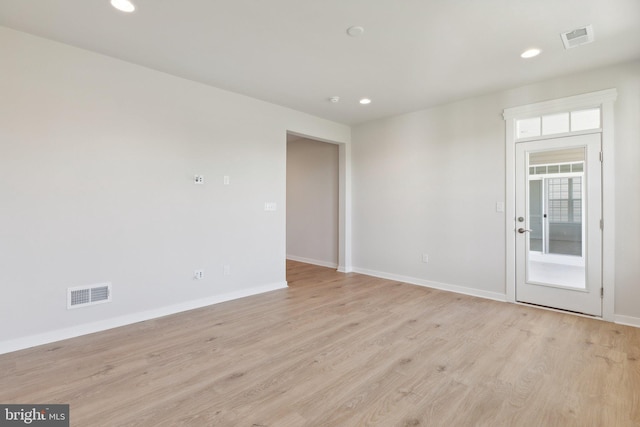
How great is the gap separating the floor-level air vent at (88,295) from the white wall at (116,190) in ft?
0.20

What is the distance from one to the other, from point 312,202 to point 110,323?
4229 millimetres

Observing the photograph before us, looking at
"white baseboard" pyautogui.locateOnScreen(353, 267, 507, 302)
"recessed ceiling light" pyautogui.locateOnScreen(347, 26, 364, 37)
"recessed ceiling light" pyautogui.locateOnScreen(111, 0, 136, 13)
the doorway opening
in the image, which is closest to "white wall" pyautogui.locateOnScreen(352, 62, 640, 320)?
"white baseboard" pyautogui.locateOnScreen(353, 267, 507, 302)

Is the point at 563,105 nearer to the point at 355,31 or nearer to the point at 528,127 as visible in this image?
the point at 528,127

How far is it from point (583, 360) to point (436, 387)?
53.8 inches

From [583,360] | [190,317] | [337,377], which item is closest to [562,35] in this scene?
[583,360]

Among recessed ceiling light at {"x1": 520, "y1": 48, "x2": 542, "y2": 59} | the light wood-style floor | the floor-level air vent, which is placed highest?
recessed ceiling light at {"x1": 520, "y1": 48, "x2": 542, "y2": 59}

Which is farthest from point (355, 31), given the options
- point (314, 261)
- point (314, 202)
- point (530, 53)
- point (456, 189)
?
point (314, 261)

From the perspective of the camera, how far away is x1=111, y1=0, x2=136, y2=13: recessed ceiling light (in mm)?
2211

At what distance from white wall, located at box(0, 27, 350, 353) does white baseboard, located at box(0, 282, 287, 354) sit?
0.01 m

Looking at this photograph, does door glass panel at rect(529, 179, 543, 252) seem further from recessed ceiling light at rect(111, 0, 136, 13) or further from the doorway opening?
recessed ceiling light at rect(111, 0, 136, 13)

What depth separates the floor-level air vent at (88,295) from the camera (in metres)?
2.83

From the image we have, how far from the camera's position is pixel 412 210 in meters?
4.85

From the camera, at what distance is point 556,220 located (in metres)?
3.57

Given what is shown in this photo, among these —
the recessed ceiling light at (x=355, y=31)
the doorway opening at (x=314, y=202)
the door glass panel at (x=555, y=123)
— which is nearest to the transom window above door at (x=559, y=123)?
the door glass panel at (x=555, y=123)
